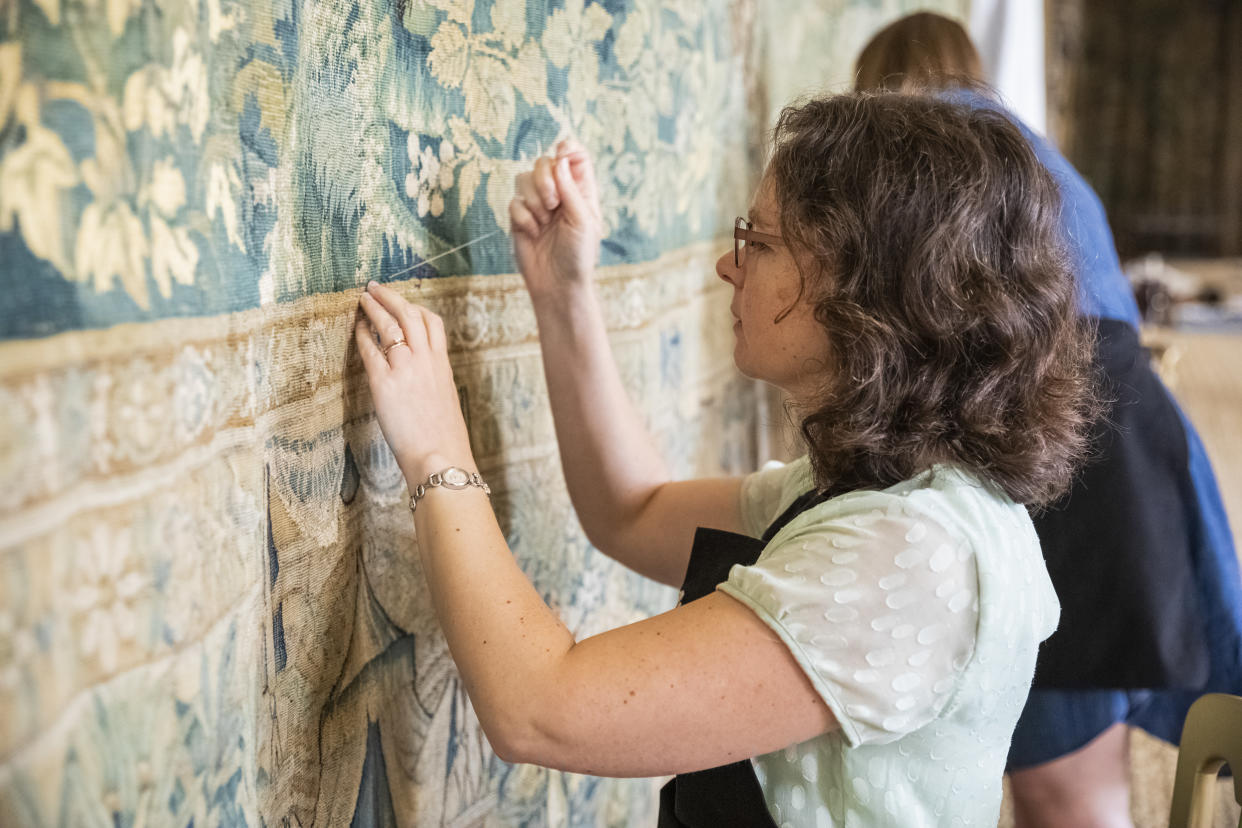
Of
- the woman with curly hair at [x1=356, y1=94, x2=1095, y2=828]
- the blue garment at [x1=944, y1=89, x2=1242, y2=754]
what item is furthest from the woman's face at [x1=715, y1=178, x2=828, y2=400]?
the blue garment at [x1=944, y1=89, x2=1242, y2=754]

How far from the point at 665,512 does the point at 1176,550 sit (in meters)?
0.87

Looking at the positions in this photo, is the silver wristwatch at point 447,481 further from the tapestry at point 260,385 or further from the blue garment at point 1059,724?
the blue garment at point 1059,724

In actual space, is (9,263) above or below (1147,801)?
above

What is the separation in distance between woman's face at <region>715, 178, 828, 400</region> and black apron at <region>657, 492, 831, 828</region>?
136mm

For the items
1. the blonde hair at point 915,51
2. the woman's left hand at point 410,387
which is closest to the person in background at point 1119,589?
the blonde hair at point 915,51

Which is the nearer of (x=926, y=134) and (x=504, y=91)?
(x=926, y=134)

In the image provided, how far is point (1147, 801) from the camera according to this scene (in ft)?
8.66

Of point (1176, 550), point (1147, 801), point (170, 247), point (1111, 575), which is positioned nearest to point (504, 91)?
point (170, 247)

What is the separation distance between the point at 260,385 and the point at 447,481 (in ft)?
0.64

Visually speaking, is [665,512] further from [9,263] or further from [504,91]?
[9,263]

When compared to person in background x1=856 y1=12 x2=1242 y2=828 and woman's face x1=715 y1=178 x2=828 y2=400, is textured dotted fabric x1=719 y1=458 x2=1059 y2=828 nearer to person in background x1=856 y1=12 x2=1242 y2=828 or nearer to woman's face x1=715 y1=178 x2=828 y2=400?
woman's face x1=715 y1=178 x2=828 y2=400

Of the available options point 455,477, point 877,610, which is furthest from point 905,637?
point 455,477

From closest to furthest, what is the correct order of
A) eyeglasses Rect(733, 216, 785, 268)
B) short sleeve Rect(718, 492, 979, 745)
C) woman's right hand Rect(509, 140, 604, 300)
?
1. short sleeve Rect(718, 492, 979, 745)
2. eyeglasses Rect(733, 216, 785, 268)
3. woman's right hand Rect(509, 140, 604, 300)

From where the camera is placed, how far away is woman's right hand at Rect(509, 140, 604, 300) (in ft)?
4.16
